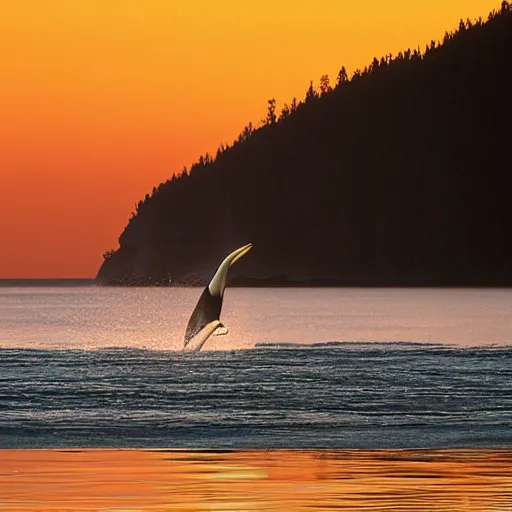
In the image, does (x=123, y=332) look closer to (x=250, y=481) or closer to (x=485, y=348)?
(x=485, y=348)

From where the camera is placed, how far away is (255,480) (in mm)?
17594

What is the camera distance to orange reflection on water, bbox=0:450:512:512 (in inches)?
622

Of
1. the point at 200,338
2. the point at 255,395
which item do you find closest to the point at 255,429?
the point at 255,395

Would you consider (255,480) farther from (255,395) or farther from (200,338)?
(200,338)

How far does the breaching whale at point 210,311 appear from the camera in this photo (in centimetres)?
4275

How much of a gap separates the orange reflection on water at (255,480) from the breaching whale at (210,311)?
20980 mm

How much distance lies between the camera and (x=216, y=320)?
45125 mm

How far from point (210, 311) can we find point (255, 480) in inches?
1080

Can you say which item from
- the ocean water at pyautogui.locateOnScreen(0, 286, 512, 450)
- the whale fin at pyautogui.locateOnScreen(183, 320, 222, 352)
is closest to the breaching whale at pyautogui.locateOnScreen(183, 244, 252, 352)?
the whale fin at pyautogui.locateOnScreen(183, 320, 222, 352)

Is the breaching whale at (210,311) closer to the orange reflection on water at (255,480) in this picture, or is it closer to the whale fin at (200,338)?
the whale fin at (200,338)

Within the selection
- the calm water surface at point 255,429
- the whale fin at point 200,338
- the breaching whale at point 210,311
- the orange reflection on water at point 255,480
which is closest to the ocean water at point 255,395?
the calm water surface at point 255,429

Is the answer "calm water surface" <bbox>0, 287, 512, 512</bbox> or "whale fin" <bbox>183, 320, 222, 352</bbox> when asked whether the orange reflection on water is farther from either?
"whale fin" <bbox>183, 320, 222, 352</bbox>

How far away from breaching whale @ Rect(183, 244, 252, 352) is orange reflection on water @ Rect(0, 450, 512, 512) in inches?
826

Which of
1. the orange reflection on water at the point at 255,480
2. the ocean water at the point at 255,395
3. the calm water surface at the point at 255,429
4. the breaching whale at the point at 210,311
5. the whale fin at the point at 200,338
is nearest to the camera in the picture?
the orange reflection on water at the point at 255,480
